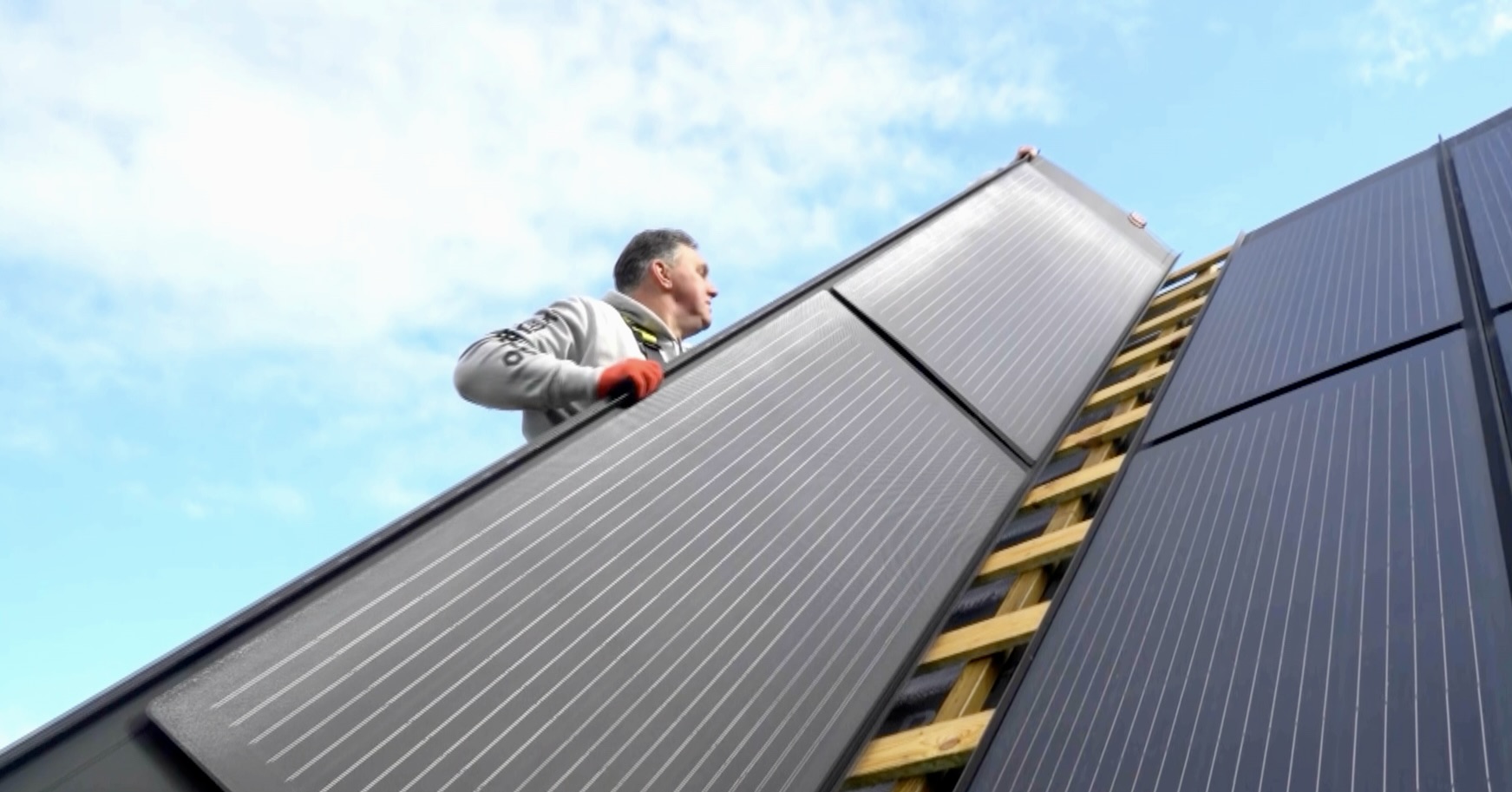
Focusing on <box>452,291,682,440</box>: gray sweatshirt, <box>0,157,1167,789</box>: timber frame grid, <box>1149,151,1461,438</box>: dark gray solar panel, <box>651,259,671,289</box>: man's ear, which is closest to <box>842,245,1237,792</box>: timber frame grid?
<box>0,157,1167,789</box>: timber frame grid

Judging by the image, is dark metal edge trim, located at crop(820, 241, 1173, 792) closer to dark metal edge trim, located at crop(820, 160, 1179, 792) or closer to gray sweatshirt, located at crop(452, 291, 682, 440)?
Answer: dark metal edge trim, located at crop(820, 160, 1179, 792)

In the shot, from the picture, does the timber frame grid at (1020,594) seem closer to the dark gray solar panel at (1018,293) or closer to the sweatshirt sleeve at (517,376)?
the dark gray solar panel at (1018,293)

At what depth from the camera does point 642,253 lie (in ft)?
9.18

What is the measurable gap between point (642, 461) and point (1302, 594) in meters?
1.09

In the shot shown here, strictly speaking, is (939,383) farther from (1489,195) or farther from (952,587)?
(1489,195)

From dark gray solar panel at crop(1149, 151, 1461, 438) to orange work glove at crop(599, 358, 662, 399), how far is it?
125cm

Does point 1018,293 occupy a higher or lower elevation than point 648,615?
higher

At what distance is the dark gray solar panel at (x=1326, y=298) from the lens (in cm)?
244

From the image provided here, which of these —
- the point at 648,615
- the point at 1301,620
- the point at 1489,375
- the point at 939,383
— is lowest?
the point at 648,615

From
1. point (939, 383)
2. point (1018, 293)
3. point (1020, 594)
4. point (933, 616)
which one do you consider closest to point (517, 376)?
point (933, 616)

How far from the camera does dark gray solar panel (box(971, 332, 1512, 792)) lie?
1.20 m

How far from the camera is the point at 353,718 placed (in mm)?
1334

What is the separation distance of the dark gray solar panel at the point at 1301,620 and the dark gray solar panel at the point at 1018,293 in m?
0.85

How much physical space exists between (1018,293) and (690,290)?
1.44m
